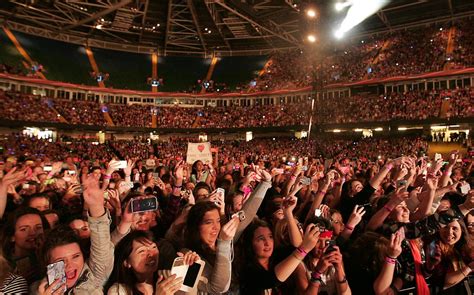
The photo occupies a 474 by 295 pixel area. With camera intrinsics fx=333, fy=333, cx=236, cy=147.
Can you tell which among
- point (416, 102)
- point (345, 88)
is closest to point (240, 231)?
point (416, 102)

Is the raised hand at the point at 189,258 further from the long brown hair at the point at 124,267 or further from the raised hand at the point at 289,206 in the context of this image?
the raised hand at the point at 289,206

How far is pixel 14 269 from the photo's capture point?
9.04 feet

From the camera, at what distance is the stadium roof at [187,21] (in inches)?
1217

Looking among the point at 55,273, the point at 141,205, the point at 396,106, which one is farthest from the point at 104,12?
the point at 55,273

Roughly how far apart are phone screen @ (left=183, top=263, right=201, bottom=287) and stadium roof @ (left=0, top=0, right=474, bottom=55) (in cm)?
2448

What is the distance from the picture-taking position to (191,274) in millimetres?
2150

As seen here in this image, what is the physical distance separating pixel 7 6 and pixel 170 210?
131 ft

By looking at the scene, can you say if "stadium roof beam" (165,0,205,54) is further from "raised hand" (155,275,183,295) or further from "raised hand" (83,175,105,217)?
"raised hand" (155,275,183,295)

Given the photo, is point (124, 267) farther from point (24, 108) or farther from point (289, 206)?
point (24, 108)

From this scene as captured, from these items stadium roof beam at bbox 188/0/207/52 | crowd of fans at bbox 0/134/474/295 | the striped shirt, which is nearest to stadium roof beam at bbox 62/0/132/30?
stadium roof beam at bbox 188/0/207/52

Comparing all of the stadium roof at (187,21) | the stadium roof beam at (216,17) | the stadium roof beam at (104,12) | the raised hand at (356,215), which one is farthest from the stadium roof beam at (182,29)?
the raised hand at (356,215)

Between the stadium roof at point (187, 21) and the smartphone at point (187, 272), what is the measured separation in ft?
80.3

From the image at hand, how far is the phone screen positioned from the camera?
2141mm

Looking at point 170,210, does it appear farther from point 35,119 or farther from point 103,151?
point 35,119
